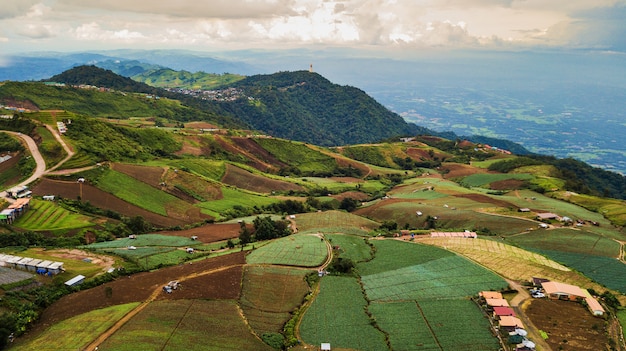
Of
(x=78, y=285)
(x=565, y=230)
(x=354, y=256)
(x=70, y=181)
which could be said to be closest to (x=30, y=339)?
(x=78, y=285)

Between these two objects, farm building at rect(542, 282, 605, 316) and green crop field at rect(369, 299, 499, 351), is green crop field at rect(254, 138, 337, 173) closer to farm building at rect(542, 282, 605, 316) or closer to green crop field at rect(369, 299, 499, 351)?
green crop field at rect(369, 299, 499, 351)

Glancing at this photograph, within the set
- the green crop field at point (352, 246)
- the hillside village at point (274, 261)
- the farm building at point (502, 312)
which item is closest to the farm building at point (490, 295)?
the hillside village at point (274, 261)

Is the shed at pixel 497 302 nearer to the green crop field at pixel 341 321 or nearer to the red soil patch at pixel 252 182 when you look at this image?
the green crop field at pixel 341 321

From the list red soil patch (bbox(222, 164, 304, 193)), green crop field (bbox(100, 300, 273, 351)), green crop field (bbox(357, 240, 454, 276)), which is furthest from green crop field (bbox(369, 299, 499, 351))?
red soil patch (bbox(222, 164, 304, 193))

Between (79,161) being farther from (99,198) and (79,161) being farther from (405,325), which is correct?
(405,325)

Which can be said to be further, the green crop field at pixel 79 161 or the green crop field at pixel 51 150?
the green crop field at pixel 51 150

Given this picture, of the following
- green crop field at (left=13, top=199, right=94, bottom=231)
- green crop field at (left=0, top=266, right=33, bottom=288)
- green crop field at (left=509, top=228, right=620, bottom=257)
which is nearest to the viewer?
green crop field at (left=0, top=266, right=33, bottom=288)
